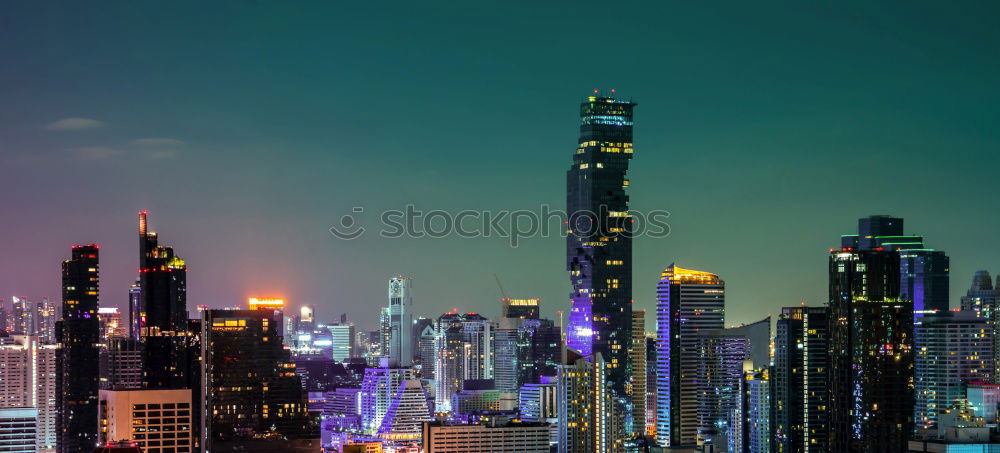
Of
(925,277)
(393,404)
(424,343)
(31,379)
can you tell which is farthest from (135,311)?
(925,277)

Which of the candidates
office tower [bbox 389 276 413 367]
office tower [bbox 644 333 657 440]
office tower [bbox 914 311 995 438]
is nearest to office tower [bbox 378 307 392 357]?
office tower [bbox 389 276 413 367]

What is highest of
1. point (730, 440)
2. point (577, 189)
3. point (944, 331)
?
point (577, 189)

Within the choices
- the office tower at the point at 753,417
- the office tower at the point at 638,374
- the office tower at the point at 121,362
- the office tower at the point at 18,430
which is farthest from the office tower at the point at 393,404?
the office tower at the point at 18,430

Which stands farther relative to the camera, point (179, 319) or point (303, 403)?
point (179, 319)

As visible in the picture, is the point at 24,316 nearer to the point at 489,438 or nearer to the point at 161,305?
the point at 161,305

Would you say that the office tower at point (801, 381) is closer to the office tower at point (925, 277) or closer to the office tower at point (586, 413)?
the office tower at point (925, 277)

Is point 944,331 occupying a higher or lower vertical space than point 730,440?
higher

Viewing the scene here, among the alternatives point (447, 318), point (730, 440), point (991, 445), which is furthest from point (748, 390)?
point (447, 318)

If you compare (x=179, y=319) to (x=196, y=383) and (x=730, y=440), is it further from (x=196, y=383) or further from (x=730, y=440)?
(x=730, y=440)
